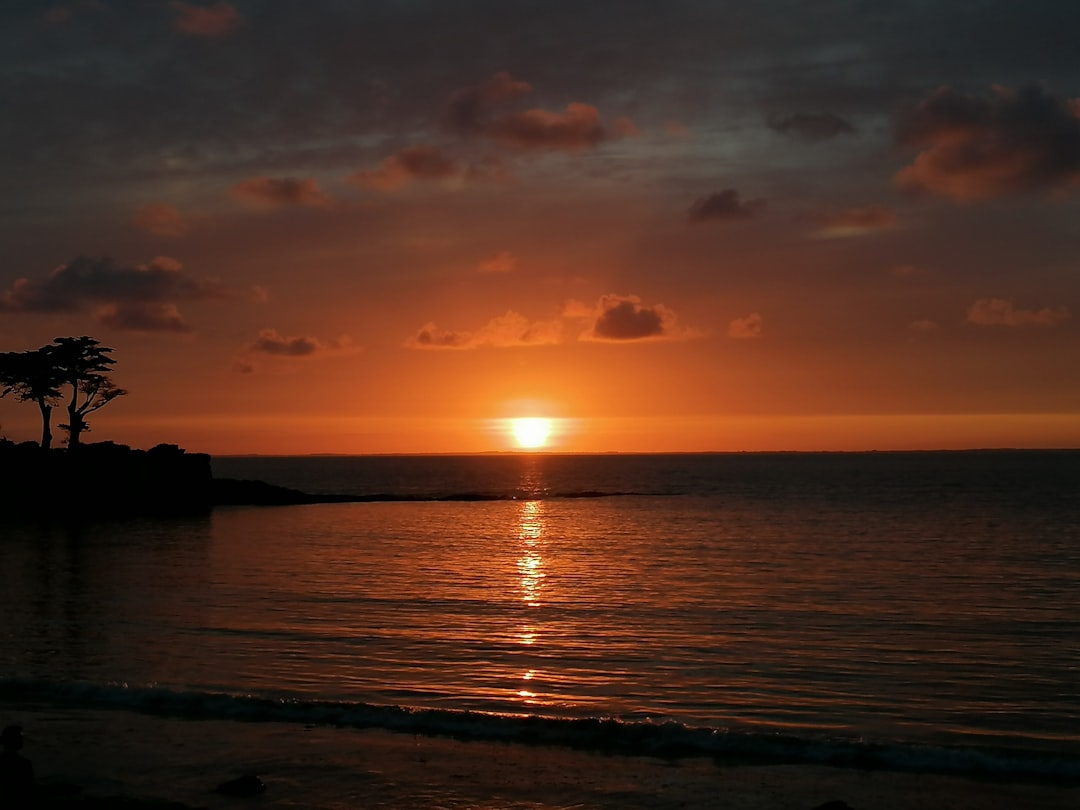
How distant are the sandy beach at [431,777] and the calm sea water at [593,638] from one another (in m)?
0.99

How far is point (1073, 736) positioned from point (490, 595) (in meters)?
24.8

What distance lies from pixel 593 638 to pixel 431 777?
14.3 m

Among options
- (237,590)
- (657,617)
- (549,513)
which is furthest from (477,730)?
(549,513)

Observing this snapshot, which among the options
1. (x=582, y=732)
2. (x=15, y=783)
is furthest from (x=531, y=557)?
(x=15, y=783)

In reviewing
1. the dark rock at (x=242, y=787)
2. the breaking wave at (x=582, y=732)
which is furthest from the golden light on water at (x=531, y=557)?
the dark rock at (x=242, y=787)

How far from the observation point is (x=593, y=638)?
31.6 m

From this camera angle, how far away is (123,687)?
23.7 m

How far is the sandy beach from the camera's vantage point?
54.6 feet

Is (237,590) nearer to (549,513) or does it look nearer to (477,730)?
(477,730)

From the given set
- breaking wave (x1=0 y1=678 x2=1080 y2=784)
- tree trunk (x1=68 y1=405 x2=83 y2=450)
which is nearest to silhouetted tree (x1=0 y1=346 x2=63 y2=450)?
tree trunk (x1=68 y1=405 x2=83 y2=450)

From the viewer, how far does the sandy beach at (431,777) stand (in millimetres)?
16641

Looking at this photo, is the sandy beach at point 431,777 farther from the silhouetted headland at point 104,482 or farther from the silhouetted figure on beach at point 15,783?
the silhouetted headland at point 104,482

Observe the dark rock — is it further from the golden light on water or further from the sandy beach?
the golden light on water

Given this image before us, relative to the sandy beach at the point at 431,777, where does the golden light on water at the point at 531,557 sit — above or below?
below
